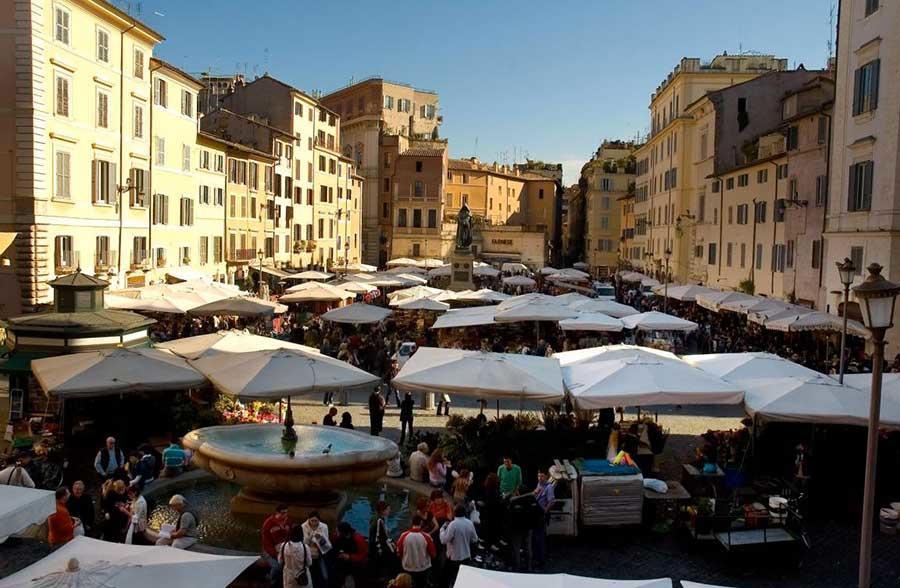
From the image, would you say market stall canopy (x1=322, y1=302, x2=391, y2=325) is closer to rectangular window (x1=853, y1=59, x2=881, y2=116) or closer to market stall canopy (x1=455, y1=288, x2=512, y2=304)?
market stall canopy (x1=455, y1=288, x2=512, y2=304)

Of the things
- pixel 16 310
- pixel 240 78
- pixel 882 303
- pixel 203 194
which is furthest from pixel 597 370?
pixel 240 78

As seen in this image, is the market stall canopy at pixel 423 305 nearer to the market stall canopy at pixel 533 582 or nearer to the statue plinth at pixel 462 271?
the statue plinth at pixel 462 271

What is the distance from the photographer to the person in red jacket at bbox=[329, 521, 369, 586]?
33.9ft

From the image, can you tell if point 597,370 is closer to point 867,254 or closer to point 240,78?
point 867,254

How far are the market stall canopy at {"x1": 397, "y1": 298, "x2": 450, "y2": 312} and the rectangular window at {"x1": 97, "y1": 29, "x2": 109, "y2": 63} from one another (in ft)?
54.9

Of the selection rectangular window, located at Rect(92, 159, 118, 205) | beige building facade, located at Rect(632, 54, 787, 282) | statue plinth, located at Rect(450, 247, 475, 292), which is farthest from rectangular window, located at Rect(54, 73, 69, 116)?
beige building facade, located at Rect(632, 54, 787, 282)

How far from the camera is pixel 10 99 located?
31141mm

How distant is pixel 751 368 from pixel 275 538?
35.0 ft

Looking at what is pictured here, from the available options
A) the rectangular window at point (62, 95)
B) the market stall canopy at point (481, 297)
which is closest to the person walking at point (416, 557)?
the market stall canopy at point (481, 297)

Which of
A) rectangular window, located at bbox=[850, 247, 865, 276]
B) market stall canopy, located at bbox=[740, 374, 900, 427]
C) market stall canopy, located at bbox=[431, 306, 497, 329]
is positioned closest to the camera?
market stall canopy, located at bbox=[740, 374, 900, 427]

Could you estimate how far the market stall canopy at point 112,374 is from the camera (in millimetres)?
14594

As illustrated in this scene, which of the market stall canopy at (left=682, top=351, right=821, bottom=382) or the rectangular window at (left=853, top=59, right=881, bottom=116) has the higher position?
the rectangular window at (left=853, top=59, right=881, bottom=116)

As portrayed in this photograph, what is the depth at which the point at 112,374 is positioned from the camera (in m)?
15.0

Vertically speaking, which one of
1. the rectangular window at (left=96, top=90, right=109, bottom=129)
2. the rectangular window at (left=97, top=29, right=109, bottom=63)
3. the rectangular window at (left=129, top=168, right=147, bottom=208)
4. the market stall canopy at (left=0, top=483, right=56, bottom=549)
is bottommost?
the market stall canopy at (left=0, top=483, right=56, bottom=549)
